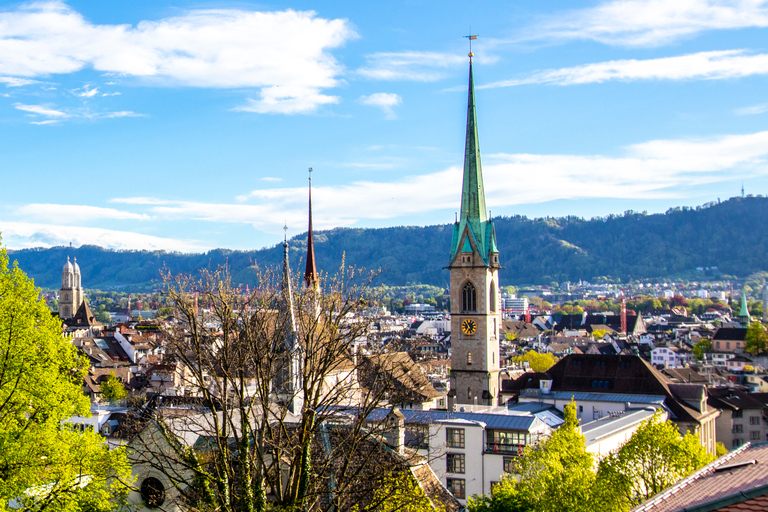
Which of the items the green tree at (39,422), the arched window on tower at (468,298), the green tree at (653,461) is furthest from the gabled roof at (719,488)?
the arched window on tower at (468,298)

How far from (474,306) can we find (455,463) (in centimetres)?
2226

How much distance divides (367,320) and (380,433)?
2.63 meters

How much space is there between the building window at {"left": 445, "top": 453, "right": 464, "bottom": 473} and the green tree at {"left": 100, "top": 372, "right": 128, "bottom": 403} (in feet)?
116

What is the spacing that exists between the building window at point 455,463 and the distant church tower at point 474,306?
769 inches

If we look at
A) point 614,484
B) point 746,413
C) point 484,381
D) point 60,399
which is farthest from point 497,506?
point 746,413

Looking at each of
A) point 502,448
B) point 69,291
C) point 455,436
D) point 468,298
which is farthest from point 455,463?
point 69,291

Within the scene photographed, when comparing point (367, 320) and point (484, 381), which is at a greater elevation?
point (367, 320)

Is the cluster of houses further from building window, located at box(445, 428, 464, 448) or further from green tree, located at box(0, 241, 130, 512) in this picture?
green tree, located at box(0, 241, 130, 512)

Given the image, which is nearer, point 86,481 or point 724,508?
point 724,508

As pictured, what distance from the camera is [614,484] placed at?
100ft

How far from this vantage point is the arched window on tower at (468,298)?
61875mm

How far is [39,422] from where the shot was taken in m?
17.5

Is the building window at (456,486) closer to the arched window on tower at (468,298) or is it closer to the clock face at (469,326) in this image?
the clock face at (469,326)

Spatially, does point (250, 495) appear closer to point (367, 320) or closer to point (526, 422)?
point (367, 320)
